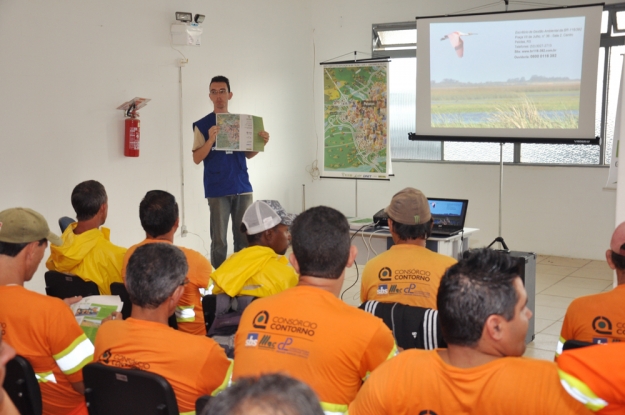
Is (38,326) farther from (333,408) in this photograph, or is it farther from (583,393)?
(583,393)

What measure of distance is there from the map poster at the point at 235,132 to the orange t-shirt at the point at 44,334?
3.46 m

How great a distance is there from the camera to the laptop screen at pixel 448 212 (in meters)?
5.18

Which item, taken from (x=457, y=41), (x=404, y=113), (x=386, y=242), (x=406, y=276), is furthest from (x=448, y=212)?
(x=404, y=113)

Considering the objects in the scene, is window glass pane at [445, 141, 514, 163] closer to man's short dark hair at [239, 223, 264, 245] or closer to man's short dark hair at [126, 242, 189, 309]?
man's short dark hair at [239, 223, 264, 245]

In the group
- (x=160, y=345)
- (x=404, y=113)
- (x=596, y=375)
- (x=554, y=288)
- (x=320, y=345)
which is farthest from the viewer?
(x=404, y=113)

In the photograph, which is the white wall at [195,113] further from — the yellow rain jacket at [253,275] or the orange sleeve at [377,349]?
the orange sleeve at [377,349]

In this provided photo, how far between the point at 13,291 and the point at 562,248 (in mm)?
6573

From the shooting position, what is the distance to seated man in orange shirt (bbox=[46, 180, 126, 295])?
11.5 ft

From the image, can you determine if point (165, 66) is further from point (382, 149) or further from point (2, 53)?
point (382, 149)

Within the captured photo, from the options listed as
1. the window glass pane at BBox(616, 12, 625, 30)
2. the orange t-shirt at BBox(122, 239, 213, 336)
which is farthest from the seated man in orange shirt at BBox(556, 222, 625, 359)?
the window glass pane at BBox(616, 12, 625, 30)

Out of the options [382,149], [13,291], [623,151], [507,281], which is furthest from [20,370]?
[382,149]

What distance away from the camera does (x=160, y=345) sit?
6.57ft

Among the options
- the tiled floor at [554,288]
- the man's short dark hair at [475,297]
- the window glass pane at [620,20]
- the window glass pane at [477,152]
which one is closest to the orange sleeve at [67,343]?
the man's short dark hair at [475,297]

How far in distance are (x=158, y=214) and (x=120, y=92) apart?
310 cm
